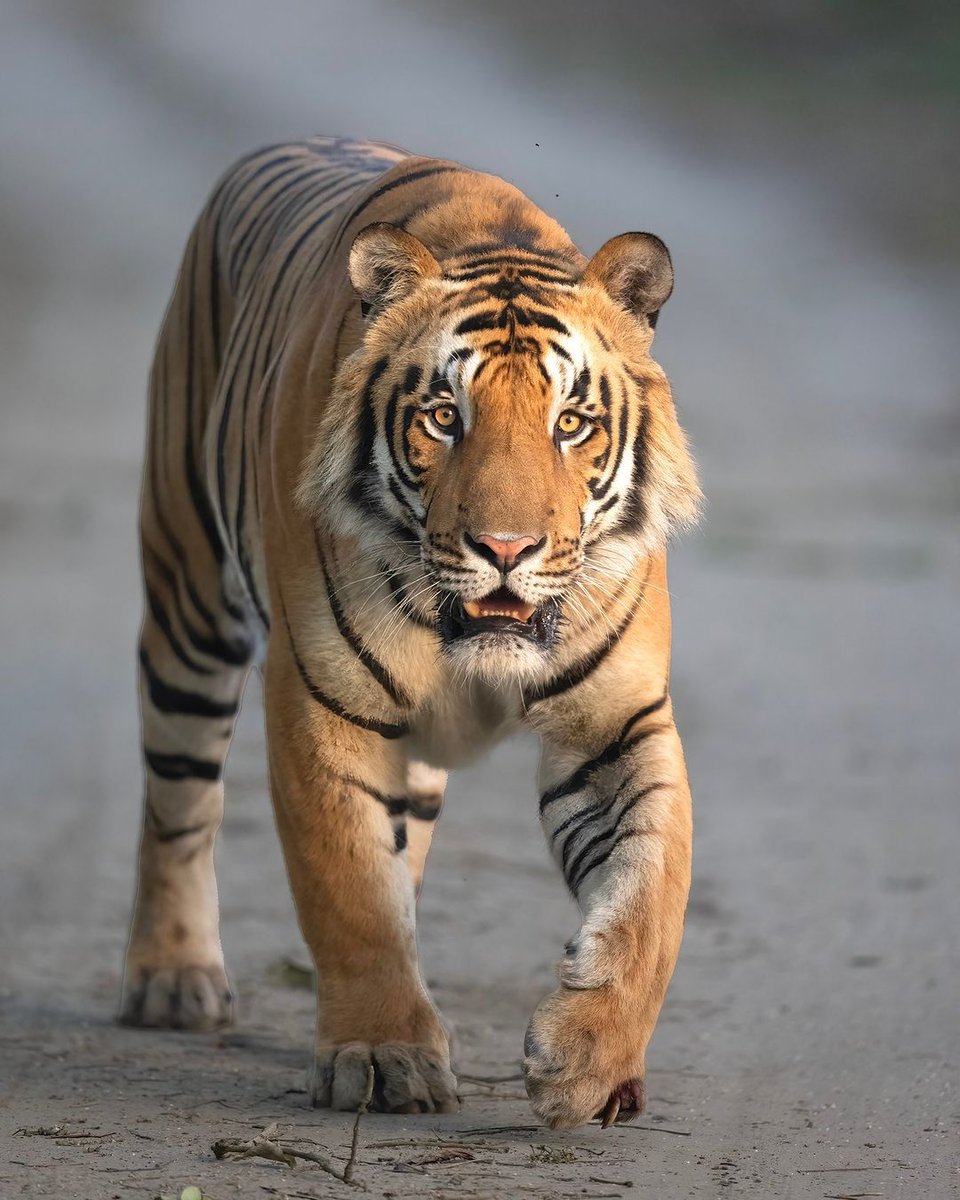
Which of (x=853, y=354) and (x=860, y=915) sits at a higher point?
(x=853, y=354)

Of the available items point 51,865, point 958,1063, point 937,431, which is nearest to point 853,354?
point 937,431

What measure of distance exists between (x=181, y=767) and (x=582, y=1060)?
5.95 feet

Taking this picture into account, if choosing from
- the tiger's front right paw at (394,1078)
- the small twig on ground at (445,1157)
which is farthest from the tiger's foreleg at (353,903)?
the small twig on ground at (445,1157)

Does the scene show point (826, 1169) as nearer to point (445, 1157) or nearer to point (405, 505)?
point (445, 1157)

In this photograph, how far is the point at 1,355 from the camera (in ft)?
60.8

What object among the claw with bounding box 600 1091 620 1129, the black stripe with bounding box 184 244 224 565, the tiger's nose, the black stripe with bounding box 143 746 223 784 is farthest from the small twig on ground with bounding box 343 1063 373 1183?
the black stripe with bounding box 184 244 224 565

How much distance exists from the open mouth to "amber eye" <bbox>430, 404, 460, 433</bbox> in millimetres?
275

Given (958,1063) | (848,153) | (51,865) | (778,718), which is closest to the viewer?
(958,1063)

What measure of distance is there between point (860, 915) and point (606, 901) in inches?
82.0

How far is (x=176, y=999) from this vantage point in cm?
445

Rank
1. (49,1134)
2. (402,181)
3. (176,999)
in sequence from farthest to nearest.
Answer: (176,999), (402,181), (49,1134)

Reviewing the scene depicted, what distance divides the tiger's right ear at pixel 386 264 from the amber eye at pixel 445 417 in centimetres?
27

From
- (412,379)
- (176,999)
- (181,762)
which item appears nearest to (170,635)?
(181,762)

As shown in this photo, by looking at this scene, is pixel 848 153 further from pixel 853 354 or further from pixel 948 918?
pixel 948 918
